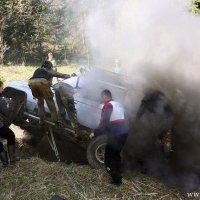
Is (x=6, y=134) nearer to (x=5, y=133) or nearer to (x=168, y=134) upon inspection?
(x=5, y=133)

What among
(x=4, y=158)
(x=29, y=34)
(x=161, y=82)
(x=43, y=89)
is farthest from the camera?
(x=29, y=34)

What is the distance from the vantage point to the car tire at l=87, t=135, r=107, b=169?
22.3ft

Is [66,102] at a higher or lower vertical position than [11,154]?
higher

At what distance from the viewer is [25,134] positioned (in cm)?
897

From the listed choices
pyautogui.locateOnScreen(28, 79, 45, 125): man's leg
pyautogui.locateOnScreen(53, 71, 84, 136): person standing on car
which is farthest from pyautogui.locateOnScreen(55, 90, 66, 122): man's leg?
pyautogui.locateOnScreen(28, 79, 45, 125): man's leg

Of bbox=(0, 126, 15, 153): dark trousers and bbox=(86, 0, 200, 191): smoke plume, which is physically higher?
bbox=(86, 0, 200, 191): smoke plume

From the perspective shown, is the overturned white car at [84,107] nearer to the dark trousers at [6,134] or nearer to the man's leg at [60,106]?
the man's leg at [60,106]

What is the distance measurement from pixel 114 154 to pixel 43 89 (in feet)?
6.93

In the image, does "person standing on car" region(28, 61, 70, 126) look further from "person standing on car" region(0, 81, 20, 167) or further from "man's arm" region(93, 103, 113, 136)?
"man's arm" region(93, 103, 113, 136)

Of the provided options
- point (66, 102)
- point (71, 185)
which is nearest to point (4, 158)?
point (71, 185)

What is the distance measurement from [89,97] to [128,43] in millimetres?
1330

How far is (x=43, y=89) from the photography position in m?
7.46

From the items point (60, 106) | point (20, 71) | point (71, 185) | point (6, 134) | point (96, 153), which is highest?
point (60, 106)

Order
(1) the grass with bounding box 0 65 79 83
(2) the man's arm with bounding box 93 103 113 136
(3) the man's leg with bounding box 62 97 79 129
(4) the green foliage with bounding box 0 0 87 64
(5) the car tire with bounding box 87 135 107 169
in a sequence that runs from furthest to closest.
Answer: (4) the green foliage with bounding box 0 0 87 64, (1) the grass with bounding box 0 65 79 83, (3) the man's leg with bounding box 62 97 79 129, (5) the car tire with bounding box 87 135 107 169, (2) the man's arm with bounding box 93 103 113 136
